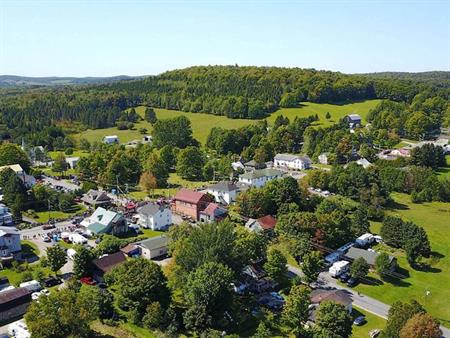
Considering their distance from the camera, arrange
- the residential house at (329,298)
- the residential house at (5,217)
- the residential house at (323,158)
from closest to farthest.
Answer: the residential house at (329,298) → the residential house at (5,217) → the residential house at (323,158)

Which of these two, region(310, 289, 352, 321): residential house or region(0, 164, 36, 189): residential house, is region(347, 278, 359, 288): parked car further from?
region(0, 164, 36, 189): residential house

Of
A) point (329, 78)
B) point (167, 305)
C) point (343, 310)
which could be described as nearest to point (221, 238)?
point (167, 305)

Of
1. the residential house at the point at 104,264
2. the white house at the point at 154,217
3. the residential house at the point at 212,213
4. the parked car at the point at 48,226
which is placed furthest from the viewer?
the residential house at the point at 212,213

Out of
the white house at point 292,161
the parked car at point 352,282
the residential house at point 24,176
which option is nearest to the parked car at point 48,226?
the residential house at point 24,176

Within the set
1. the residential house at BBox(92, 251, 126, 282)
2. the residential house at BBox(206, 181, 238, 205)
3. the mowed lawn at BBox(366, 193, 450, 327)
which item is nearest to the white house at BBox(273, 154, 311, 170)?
the residential house at BBox(206, 181, 238, 205)

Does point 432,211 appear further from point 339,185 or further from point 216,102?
point 216,102

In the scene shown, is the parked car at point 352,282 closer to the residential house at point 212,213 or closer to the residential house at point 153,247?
the residential house at point 153,247
